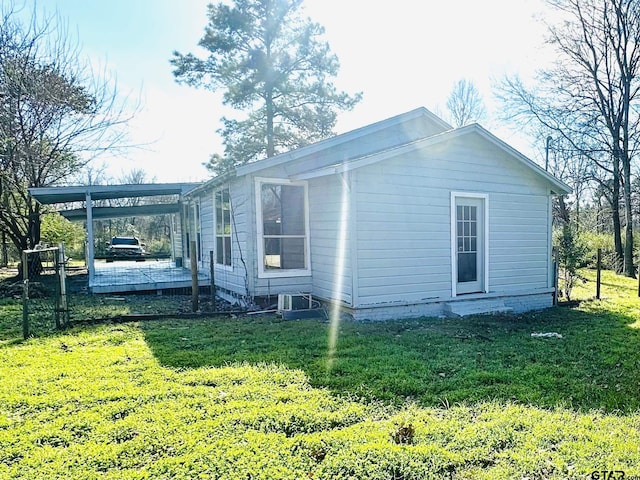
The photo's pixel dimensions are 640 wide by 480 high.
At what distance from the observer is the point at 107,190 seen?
35.7 feet

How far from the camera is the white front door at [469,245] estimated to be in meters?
8.15

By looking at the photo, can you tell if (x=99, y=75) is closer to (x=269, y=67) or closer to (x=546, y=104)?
(x=269, y=67)

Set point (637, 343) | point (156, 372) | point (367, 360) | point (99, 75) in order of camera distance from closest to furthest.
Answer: point (156, 372)
point (367, 360)
point (637, 343)
point (99, 75)

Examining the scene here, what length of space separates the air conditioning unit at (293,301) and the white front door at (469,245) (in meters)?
2.89

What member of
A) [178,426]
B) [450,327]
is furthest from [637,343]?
[178,426]

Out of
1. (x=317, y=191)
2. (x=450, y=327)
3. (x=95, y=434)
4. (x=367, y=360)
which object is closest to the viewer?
(x=95, y=434)

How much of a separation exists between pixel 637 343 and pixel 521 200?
366 centimetres

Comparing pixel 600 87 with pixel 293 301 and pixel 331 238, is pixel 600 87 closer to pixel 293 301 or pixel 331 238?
pixel 331 238

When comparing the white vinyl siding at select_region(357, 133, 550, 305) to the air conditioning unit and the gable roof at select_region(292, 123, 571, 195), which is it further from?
the air conditioning unit

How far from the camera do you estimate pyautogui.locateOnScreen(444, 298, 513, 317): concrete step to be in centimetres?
783

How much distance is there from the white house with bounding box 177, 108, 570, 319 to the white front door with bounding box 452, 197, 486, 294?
0.07 feet

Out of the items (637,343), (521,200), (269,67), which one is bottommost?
(637,343)

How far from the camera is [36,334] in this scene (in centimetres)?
625

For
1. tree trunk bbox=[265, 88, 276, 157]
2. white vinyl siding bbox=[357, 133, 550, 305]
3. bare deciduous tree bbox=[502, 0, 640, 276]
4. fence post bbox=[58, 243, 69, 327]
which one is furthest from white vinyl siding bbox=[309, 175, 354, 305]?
bare deciduous tree bbox=[502, 0, 640, 276]
